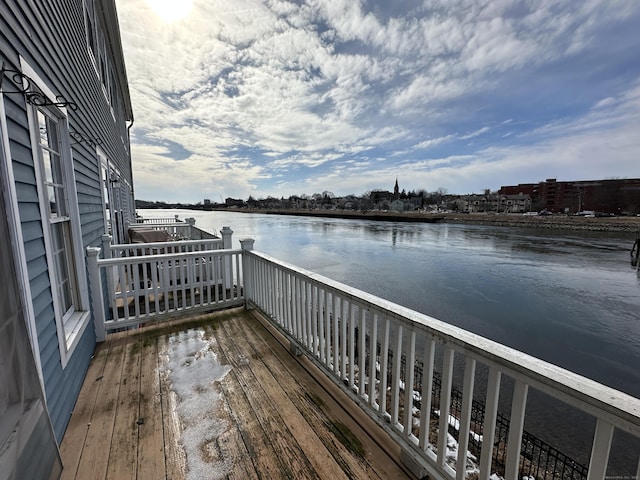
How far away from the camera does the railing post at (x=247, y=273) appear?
11.8 ft

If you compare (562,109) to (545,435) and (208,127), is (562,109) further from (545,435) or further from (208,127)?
(545,435)

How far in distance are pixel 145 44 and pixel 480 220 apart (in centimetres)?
4557

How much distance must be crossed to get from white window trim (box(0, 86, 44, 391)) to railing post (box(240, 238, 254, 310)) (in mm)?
2248

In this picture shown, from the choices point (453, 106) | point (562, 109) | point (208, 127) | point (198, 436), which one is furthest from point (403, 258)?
point (562, 109)

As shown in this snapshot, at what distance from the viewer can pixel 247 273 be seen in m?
3.68

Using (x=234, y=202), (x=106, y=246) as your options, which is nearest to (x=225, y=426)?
(x=106, y=246)

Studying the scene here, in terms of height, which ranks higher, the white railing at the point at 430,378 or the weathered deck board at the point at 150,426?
the white railing at the point at 430,378

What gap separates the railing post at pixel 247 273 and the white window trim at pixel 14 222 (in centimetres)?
225

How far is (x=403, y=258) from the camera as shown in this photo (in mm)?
14148

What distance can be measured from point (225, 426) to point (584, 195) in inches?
3573

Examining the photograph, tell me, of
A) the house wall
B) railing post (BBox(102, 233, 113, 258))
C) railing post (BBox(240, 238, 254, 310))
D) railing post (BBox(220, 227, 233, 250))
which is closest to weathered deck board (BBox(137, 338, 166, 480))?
the house wall

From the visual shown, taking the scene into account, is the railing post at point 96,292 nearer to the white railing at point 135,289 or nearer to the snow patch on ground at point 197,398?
the white railing at point 135,289

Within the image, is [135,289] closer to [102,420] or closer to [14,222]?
[102,420]

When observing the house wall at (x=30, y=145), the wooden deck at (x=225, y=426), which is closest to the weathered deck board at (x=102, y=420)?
the wooden deck at (x=225, y=426)
